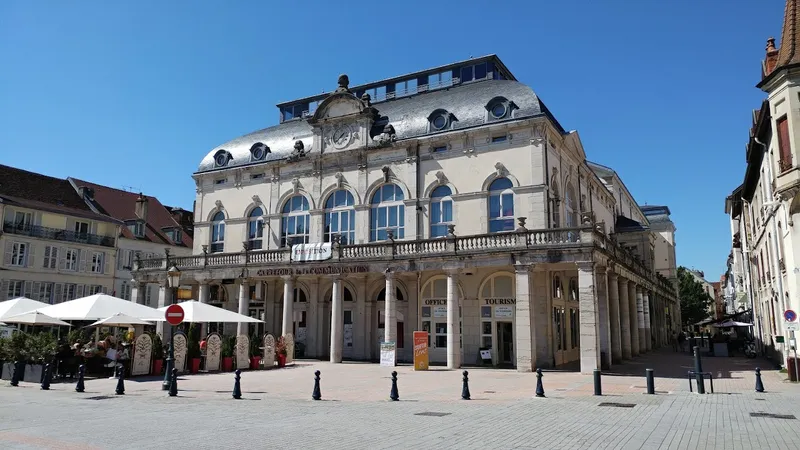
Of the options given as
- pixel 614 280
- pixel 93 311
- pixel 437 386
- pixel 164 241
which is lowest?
pixel 437 386

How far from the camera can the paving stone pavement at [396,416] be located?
9070 mm

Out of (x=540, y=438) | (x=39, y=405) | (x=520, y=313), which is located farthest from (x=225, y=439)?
(x=520, y=313)

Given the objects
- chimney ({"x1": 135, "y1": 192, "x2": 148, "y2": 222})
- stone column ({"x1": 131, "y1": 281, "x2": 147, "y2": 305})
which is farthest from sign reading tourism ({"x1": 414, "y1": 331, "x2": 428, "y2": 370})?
chimney ({"x1": 135, "y1": 192, "x2": 148, "y2": 222})

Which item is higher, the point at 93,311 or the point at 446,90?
the point at 446,90

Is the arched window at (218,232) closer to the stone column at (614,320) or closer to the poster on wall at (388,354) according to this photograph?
the poster on wall at (388,354)

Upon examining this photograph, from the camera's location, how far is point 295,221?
3353 cm

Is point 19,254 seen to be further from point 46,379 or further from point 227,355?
point 46,379

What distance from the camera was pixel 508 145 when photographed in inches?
1083

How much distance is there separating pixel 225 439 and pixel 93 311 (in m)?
13.8

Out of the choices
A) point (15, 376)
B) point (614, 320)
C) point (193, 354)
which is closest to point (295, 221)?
point (193, 354)

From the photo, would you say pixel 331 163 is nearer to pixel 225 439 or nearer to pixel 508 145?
pixel 508 145

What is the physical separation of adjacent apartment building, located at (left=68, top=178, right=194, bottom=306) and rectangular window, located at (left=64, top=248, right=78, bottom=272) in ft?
10.6

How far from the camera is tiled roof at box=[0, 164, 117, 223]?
133ft

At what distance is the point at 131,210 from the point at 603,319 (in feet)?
136
